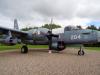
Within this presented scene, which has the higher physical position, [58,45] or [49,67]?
[58,45]

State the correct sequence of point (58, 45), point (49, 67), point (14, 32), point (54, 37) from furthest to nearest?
point (14, 32), point (54, 37), point (58, 45), point (49, 67)

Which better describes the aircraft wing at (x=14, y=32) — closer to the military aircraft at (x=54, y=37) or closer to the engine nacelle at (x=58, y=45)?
the military aircraft at (x=54, y=37)

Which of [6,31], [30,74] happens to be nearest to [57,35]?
[6,31]

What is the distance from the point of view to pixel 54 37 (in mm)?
19219

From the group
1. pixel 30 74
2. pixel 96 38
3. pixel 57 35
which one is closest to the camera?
pixel 30 74

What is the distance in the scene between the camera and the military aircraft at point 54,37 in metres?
16.7

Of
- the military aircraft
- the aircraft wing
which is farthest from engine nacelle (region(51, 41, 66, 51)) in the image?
the aircraft wing

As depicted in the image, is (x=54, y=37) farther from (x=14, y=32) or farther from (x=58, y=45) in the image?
(x=14, y=32)

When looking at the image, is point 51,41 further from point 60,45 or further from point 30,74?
point 30,74

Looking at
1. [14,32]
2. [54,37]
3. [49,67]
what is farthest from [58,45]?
[49,67]

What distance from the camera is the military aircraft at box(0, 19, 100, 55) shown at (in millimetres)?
16688

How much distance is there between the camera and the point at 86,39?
54.7 feet

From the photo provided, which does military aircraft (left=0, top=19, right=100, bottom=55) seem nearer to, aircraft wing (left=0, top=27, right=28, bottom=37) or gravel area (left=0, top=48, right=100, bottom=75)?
aircraft wing (left=0, top=27, right=28, bottom=37)

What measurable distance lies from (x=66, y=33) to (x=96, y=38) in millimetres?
3131
